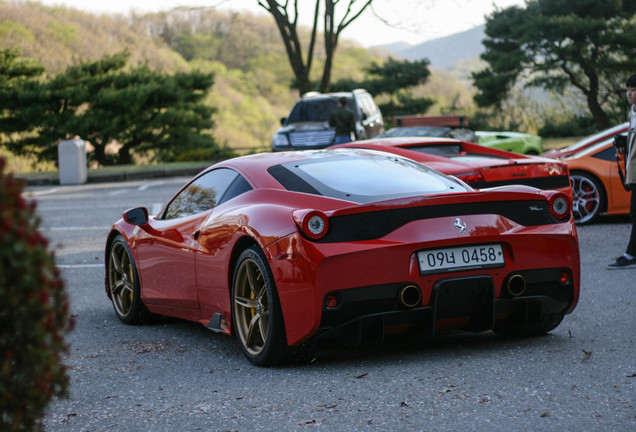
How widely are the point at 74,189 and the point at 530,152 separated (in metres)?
11.2

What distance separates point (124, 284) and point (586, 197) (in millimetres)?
6991

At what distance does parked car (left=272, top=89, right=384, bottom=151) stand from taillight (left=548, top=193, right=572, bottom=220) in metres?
15.9

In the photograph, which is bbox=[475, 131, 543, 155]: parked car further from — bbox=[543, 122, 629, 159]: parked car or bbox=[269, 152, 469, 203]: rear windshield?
bbox=[269, 152, 469, 203]: rear windshield

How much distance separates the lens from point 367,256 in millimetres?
4746

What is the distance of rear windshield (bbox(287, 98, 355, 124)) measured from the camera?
23388mm

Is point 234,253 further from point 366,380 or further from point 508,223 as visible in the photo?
point 508,223

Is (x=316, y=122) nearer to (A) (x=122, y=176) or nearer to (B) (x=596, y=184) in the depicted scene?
(A) (x=122, y=176)

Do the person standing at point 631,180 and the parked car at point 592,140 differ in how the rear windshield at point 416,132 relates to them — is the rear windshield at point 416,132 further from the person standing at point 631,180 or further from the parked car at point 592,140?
the person standing at point 631,180

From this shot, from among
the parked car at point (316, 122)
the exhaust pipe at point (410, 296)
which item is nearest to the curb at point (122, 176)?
the parked car at point (316, 122)

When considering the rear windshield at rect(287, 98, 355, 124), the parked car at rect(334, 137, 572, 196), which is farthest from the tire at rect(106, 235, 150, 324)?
the rear windshield at rect(287, 98, 355, 124)

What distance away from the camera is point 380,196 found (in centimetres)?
528

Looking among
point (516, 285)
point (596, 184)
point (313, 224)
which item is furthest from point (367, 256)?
point (596, 184)

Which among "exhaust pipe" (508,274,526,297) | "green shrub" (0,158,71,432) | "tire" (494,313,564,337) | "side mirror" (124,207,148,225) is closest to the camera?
"green shrub" (0,158,71,432)

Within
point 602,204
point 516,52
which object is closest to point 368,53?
point 516,52
